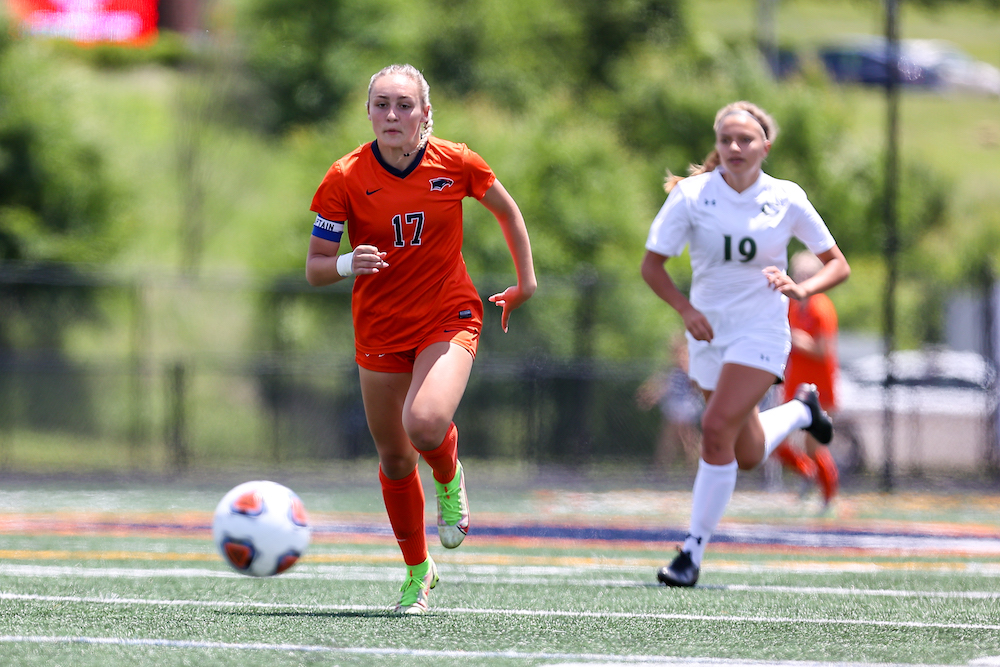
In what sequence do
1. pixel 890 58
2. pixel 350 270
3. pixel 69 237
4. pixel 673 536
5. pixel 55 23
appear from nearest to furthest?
pixel 350 270, pixel 673 536, pixel 890 58, pixel 69 237, pixel 55 23

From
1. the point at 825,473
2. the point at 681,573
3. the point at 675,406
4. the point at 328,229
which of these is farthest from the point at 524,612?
the point at 675,406

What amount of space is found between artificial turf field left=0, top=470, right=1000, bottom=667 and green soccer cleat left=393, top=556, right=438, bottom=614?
0.10 m

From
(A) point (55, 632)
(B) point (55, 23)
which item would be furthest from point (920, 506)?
(B) point (55, 23)

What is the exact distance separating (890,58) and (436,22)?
2471 centimetres

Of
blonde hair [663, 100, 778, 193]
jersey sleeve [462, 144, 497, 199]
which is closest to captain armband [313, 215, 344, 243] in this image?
jersey sleeve [462, 144, 497, 199]

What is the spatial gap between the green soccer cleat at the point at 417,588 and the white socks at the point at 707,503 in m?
1.39

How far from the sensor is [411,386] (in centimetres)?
510

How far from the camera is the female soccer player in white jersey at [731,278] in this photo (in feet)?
20.4

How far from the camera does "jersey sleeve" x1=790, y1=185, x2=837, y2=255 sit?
6367mm

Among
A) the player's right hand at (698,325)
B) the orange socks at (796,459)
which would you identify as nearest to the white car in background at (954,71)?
the orange socks at (796,459)

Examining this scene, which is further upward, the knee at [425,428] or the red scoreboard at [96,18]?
the red scoreboard at [96,18]

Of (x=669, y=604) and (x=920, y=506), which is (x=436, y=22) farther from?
(x=669, y=604)

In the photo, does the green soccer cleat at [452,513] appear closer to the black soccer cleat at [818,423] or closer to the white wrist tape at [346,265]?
the white wrist tape at [346,265]

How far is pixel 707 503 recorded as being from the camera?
20.5ft
